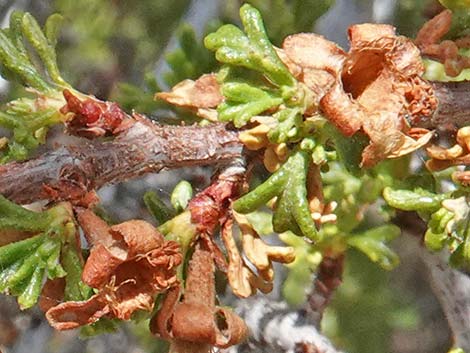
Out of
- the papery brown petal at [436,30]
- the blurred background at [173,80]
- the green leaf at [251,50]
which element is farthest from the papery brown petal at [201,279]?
the blurred background at [173,80]

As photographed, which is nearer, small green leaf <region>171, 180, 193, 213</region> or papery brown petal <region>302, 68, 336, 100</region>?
papery brown petal <region>302, 68, 336, 100</region>

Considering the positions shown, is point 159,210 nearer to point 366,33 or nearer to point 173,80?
point 173,80

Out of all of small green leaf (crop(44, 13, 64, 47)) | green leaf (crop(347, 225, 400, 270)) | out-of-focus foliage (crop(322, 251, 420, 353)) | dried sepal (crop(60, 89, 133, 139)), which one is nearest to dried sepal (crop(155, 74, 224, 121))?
dried sepal (crop(60, 89, 133, 139))

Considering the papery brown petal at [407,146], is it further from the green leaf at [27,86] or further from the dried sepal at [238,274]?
the green leaf at [27,86]

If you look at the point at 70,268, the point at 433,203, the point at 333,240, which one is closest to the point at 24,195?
the point at 70,268

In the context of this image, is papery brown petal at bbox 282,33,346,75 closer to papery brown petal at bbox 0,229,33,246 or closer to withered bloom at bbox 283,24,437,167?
withered bloom at bbox 283,24,437,167

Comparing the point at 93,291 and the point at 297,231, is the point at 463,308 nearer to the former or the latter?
the point at 297,231
